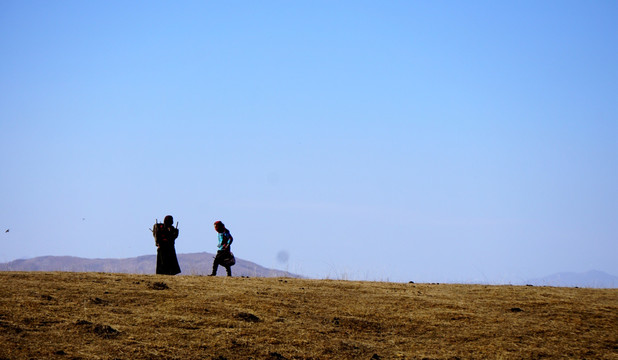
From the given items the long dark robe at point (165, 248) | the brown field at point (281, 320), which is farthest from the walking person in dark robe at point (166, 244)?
the brown field at point (281, 320)

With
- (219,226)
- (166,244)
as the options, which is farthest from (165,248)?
(219,226)

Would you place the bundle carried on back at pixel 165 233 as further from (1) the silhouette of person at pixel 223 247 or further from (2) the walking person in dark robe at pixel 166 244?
(1) the silhouette of person at pixel 223 247

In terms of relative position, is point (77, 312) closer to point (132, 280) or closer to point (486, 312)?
point (132, 280)

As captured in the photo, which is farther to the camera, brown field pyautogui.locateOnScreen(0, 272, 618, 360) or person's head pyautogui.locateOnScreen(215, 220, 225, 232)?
person's head pyautogui.locateOnScreen(215, 220, 225, 232)

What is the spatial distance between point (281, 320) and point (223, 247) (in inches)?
327

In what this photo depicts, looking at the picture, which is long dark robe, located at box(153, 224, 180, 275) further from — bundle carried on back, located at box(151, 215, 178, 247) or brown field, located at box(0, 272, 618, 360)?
brown field, located at box(0, 272, 618, 360)

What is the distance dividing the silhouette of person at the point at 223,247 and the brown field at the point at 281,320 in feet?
10.1

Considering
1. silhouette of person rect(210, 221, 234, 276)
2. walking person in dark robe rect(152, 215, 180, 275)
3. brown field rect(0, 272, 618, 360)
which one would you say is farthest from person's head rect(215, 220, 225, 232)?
brown field rect(0, 272, 618, 360)

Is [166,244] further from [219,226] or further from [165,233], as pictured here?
[219,226]

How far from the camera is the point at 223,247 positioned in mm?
22734

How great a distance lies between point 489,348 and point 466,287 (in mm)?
6944

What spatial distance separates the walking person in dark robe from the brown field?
3.22 meters

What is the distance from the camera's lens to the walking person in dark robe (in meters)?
22.7

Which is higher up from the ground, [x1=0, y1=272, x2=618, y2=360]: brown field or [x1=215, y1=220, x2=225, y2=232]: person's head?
[x1=215, y1=220, x2=225, y2=232]: person's head
